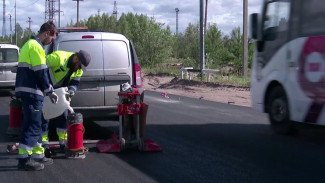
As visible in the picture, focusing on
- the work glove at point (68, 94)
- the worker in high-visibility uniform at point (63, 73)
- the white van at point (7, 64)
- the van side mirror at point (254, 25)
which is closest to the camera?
the work glove at point (68, 94)

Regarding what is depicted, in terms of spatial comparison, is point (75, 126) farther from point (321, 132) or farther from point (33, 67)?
point (321, 132)

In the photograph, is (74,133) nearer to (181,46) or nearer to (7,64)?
(7,64)

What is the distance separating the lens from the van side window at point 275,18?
10789mm

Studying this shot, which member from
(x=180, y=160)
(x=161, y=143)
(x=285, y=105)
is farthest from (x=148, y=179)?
(x=285, y=105)

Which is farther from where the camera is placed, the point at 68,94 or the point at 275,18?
the point at 275,18

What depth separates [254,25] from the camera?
465 inches

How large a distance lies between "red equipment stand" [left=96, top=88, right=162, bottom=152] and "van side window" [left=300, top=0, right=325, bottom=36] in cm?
347

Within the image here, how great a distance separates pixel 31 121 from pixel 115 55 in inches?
122

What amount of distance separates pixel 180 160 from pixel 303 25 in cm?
378

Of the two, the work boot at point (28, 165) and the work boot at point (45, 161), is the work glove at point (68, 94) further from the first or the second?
the work boot at point (28, 165)

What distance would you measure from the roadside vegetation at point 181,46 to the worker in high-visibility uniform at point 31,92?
19.5m

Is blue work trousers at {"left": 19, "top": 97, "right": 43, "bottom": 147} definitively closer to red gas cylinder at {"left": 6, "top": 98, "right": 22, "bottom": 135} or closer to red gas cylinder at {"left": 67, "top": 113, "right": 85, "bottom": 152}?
red gas cylinder at {"left": 67, "top": 113, "right": 85, "bottom": 152}

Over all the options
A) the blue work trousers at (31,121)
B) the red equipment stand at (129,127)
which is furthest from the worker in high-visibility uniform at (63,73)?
the blue work trousers at (31,121)

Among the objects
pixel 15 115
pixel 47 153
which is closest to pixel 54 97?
pixel 47 153
